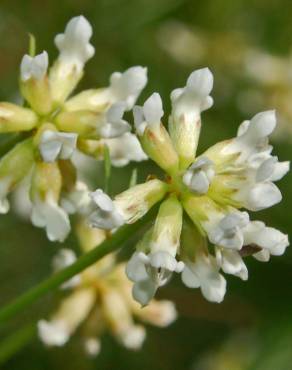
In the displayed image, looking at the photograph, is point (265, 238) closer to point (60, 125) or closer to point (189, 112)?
point (189, 112)

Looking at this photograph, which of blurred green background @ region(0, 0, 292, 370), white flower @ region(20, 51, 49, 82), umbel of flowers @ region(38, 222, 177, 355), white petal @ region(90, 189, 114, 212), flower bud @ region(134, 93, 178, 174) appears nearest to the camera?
white petal @ region(90, 189, 114, 212)

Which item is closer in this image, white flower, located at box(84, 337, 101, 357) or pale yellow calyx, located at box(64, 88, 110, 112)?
pale yellow calyx, located at box(64, 88, 110, 112)

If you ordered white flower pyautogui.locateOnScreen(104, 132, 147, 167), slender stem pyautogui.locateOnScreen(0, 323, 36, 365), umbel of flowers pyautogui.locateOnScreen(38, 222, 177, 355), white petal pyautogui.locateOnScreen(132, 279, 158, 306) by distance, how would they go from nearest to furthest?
white petal pyautogui.locateOnScreen(132, 279, 158, 306)
white flower pyautogui.locateOnScreen(104, 132, 147, 167)
slender stem pyautogui.locateOnScreen(0, 323, 36, 365)
umbel of flowers pyautogui.locateOnScreen(38, 222, 177, 355)

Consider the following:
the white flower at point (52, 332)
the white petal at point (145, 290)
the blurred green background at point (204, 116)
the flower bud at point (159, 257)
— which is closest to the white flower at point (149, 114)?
the flower bud at point (159, 257)

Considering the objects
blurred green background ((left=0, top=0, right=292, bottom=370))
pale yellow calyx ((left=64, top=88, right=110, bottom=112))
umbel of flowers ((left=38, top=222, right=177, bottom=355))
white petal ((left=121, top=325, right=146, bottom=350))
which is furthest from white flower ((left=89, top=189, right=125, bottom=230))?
blurred green background ((left=0, top=0, right=292, bottom=370))

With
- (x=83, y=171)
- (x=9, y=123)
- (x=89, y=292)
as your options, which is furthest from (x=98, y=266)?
(x=83, y=171)

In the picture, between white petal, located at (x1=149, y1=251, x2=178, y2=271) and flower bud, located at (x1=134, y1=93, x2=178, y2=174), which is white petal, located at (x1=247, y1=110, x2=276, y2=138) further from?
white petal, located at (x1=149, y1=251, x2=178, y2=271)

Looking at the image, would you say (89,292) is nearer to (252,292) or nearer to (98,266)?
(98,266)
